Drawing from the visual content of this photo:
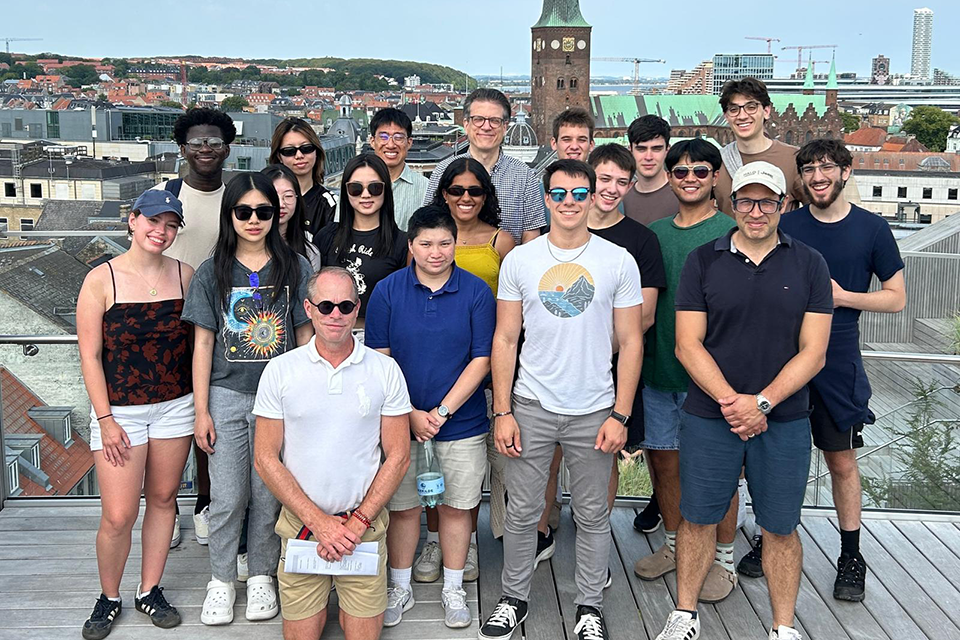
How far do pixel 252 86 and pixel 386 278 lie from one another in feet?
545

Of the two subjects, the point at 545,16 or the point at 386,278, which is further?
the point at 545,16

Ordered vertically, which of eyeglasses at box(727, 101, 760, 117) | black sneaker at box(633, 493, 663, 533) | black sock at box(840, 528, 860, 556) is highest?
eyeglasses at box(727, 101, 760, 117)

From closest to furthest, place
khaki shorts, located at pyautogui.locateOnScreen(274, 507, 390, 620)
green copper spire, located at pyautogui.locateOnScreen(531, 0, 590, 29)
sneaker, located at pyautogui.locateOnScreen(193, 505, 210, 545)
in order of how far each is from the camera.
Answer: khaki shorts, located at pyautogui.locateOnScreen(274, 507, 390, 620)
sneaker, located at pyautogui.locateOnScreen(193, 505, 210, 545)
green copper spire, located at pyautogui.locateOnScreen(531, 0, 590, 29)

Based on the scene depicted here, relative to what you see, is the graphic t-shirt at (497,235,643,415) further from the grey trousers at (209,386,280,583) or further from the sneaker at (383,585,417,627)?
the grey trousers at (209,386,280,583)

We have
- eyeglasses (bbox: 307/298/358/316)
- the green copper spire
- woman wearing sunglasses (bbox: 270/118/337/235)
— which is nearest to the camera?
eyeglasses (bbox: 307/298/358/316)

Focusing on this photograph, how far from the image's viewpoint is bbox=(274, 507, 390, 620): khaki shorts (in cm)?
332

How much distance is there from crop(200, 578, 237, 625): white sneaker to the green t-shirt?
1.77 m

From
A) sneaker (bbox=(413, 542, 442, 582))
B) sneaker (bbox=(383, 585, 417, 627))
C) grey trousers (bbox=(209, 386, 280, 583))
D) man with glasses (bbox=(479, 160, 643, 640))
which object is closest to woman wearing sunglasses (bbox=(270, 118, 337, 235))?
grey trousers (bbox=(209, 386, 280, 583))

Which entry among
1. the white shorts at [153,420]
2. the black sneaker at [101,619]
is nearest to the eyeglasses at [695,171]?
the white shorts at [153,420]

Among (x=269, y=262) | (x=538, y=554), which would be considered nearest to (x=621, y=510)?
(x=538, y=554)

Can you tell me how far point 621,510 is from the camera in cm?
459

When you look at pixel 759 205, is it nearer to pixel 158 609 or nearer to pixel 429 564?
pixel 429 564

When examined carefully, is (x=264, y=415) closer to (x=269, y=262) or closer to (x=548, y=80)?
(x=269, y=262)

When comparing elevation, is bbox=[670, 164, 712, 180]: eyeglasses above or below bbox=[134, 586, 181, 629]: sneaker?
above
